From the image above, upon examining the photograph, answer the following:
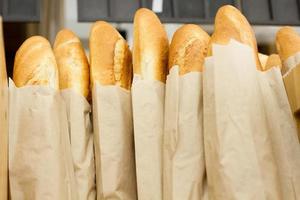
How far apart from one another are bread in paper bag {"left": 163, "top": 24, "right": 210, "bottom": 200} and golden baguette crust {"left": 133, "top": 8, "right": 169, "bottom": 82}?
0.13ft

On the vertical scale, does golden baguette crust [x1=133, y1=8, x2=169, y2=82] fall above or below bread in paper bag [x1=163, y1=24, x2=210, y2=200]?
above

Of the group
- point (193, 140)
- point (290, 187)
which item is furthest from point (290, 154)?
point (193, 140)

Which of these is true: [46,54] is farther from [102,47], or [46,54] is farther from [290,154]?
[290,154]

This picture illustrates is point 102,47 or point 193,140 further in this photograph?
point 102,47

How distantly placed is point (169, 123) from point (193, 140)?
0.05 metres

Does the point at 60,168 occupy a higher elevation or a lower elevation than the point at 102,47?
lower

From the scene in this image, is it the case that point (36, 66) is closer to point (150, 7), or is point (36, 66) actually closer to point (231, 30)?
point (231, 30)

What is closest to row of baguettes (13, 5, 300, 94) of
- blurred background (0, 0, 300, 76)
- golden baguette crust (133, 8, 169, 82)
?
golden baguette crust (133, 8, 169, 82)

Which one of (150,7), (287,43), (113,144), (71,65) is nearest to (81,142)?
(113,144)

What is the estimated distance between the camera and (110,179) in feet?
2.83

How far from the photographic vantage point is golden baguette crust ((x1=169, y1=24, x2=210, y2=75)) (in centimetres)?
91

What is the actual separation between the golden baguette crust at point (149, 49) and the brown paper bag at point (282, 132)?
18 cm

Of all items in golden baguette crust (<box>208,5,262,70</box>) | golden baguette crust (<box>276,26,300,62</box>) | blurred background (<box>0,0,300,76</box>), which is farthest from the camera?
blurred background (<box>0,0,300,76</box>)

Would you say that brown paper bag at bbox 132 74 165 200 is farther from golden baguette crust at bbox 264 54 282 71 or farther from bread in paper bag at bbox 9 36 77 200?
golden baguette crust at bbox 264 54 282 71
